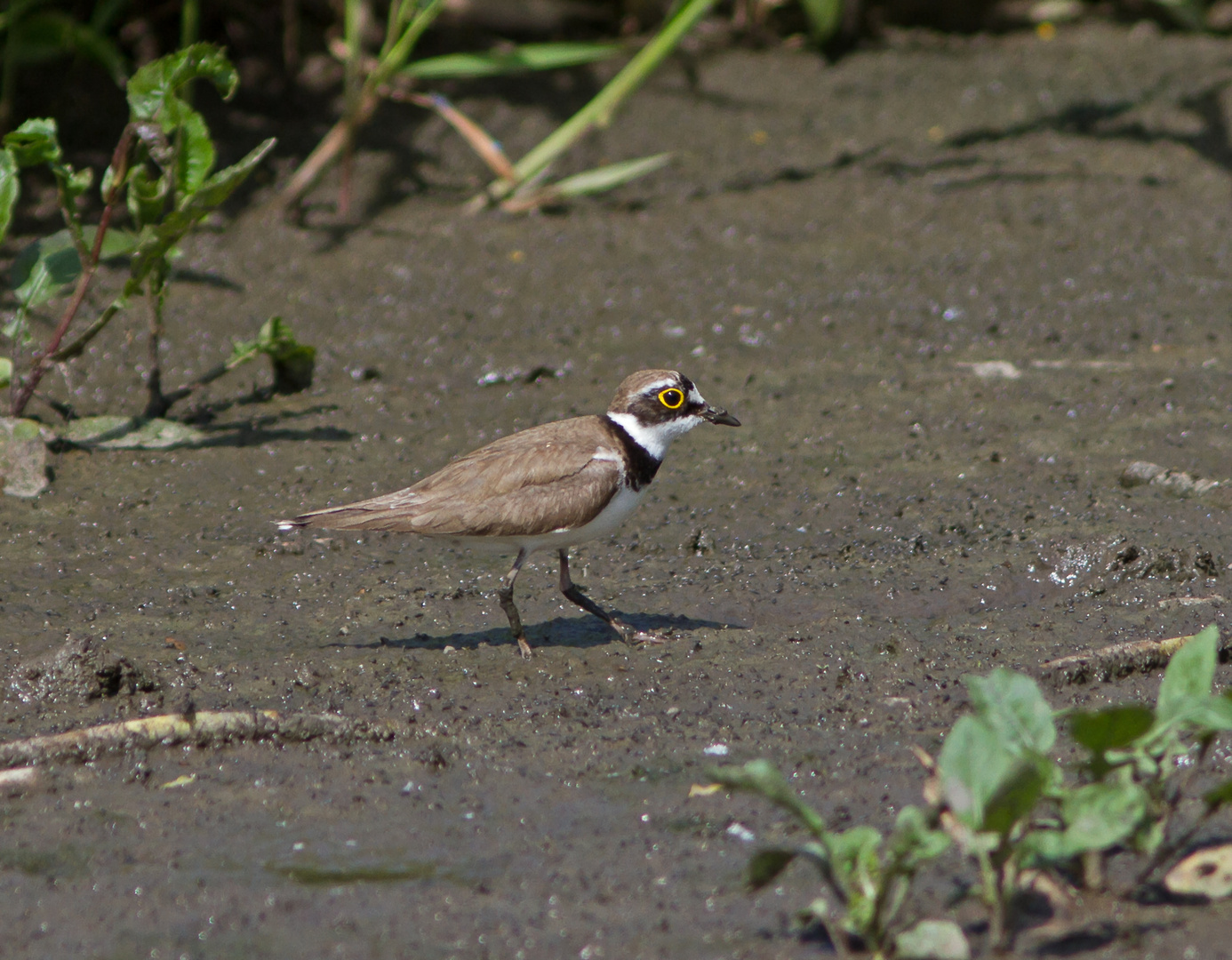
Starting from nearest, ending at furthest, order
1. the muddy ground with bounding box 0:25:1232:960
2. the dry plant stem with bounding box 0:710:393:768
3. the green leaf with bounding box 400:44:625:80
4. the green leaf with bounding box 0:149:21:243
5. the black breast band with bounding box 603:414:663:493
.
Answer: the muddy ground with bounding box 0:25:1232:960 → the dry plant stem with bounding box 0:710:393:768 → the black breast band with bounding box 603:414:663:493 → the green leaf with bounding box 0:149:21:243 → the green leaf with bounding box 400:44:625:80

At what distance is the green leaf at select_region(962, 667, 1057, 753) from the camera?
3.14 metres

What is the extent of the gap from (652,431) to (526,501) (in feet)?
2.21

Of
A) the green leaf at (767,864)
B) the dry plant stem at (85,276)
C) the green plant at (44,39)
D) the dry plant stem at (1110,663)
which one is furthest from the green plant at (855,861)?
the green plant at (44,39)

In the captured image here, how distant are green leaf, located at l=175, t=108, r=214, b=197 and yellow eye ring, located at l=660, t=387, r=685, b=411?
2173 millimetres

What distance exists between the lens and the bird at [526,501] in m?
5.10

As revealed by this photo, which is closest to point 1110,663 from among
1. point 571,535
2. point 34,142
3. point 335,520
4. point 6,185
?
point 571,535

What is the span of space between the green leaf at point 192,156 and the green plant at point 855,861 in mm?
4089

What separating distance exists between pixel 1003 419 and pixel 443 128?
4.59 metres

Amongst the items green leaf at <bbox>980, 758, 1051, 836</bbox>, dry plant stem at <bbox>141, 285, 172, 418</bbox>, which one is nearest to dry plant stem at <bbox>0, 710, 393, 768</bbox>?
green leaf at <bbox>980, 758, 1051, 836</bbox>

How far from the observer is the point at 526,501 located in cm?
511

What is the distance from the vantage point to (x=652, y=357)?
754 cm

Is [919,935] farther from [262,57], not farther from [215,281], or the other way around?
[262,57]

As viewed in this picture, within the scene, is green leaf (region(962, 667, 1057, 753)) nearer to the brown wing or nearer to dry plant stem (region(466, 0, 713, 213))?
the brown wing

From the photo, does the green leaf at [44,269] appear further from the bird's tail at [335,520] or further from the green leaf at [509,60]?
the green leaf at [509,60]
